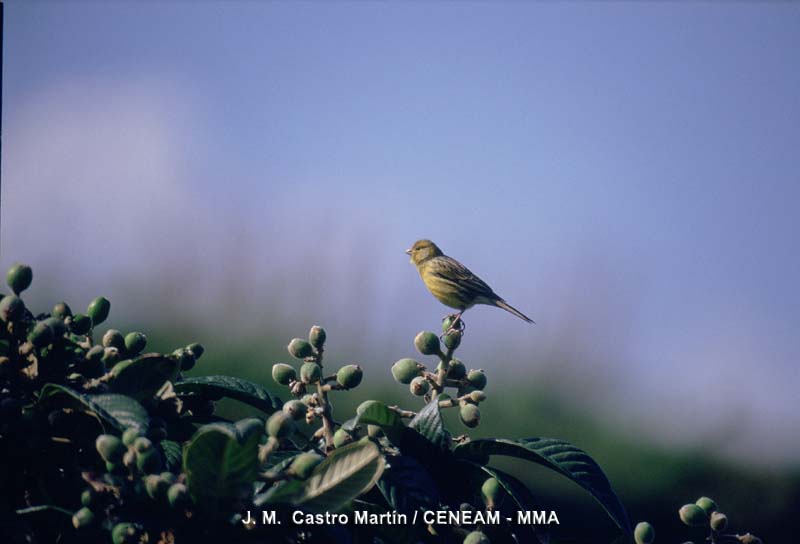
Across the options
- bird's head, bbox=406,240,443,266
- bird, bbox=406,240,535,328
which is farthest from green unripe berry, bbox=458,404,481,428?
bird's head, bbox=406,240,443,266

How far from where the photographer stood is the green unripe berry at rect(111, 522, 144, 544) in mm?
1244

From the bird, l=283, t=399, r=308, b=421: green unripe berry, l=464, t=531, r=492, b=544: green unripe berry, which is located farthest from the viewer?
the bird

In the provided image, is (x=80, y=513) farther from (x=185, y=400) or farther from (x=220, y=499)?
(x=185, y=400)

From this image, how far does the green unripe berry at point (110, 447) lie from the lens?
4.26 ft

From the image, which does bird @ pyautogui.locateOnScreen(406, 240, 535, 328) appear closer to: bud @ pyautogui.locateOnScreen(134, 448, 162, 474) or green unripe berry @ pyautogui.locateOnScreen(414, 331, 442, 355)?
green unripe berry @ pyautogui.locateOnScreen(414, 331, 442, 355)

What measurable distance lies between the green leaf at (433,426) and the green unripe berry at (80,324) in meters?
0.82

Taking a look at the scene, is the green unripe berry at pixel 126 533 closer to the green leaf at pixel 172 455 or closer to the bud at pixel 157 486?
the bud at pixel 157 486

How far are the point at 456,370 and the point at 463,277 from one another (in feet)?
14.4

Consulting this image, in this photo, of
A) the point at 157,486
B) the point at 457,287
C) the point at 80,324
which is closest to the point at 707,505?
the point at 157,486

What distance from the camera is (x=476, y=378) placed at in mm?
1939

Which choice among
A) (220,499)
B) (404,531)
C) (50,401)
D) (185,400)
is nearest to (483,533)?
(404,531)

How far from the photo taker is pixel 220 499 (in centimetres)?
126

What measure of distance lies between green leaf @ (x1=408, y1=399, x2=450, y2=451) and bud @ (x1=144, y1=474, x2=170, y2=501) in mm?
596

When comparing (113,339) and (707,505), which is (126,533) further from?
(707,505)
